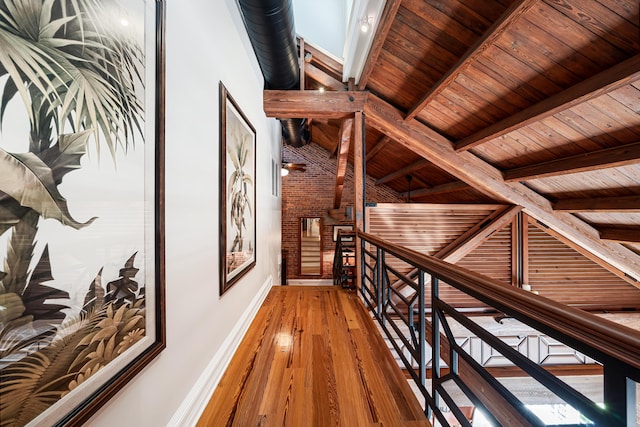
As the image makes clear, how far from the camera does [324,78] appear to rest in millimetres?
3693

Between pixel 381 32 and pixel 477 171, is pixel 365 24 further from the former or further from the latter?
pixel 477 171

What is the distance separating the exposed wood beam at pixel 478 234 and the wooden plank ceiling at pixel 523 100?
20 cm

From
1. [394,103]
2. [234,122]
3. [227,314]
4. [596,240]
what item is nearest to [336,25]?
[394,103]

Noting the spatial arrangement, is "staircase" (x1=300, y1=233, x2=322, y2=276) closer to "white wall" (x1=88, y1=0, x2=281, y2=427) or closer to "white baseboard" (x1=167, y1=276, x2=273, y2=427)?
"white baseboard" (x1=167, y1=276, x2=273, y2=427)

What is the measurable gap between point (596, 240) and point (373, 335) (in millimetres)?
3294

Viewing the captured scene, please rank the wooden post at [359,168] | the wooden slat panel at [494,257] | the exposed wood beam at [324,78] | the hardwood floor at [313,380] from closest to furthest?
1. the hardwood floor at [313,380]
2. the wooden post at [359,168]
3. the exposed wood beam at [324,78]
4. the wooden slat panel at [494,257]

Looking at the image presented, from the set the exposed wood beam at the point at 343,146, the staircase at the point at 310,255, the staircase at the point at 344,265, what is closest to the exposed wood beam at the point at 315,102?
the exposed wood beam at the point at 343,146

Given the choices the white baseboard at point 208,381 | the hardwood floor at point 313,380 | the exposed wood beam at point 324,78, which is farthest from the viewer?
the exposed wood beam at point 324,78

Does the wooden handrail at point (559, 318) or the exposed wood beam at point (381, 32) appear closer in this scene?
the wooden handrail at point (559, 318)

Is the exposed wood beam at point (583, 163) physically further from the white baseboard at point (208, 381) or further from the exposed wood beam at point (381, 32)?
the white baseboard at point (208, 381)

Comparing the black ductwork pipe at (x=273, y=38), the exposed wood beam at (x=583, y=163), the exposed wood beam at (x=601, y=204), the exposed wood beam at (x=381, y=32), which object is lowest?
the exposed wood beam at (x=601, y=204)

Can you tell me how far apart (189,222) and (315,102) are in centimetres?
262

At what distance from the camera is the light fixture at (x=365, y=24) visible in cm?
235

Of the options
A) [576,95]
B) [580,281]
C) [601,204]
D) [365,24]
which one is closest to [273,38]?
[365,24]
